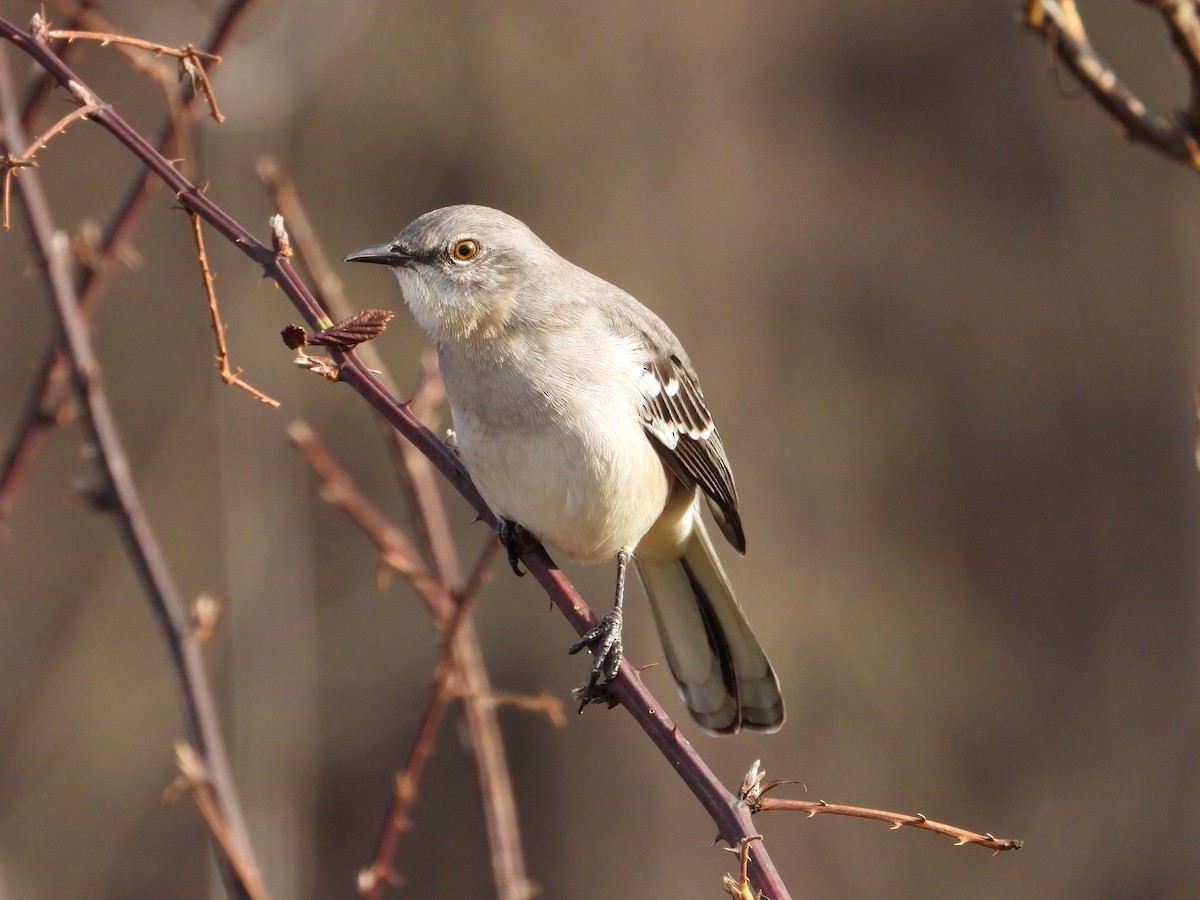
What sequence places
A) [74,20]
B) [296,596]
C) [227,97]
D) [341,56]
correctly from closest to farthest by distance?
[74,20] < [227,97] < [296,596] < [341,56]

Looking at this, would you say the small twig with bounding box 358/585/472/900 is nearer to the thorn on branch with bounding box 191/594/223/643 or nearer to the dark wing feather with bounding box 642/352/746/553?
the thorn on branch with bounding box 191/594/223/643

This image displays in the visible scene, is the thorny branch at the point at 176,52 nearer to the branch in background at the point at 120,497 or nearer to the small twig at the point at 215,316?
the small twig at the point at 215,316

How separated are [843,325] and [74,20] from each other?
7587 mm

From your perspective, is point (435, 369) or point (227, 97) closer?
point (435, 369)

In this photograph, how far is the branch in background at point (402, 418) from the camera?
201 cm

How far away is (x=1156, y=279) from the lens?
9.59 m

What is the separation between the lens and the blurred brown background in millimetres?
9023

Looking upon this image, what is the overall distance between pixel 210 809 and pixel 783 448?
7.27 meters

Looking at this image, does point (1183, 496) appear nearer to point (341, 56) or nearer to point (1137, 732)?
point (1137, 732)

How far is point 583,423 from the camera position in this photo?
3.47 metres

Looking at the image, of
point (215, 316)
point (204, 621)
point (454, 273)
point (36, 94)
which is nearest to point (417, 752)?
point (204, 621)

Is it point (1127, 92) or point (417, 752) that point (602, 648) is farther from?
point (1127, 92)

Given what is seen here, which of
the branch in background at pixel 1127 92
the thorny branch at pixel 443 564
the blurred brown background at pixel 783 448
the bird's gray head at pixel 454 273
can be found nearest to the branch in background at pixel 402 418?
the thorny branch at pixel 443 564

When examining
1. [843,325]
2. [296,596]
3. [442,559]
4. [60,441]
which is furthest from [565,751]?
[442,559]
